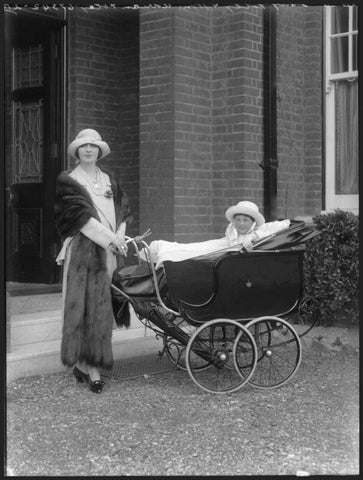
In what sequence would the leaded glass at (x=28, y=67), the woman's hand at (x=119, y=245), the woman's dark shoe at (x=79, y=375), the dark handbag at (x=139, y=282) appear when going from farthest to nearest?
the leaded glass at (x=28, y=67) < the woman's dark shoe at (x=79, y=375) < the dark handbag at (x=139, y=282) < the woman's hand at (x=119, y=245)

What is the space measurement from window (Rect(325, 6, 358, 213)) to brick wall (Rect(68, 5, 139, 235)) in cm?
223

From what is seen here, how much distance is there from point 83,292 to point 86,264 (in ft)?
0.68

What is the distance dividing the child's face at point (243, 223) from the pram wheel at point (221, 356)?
0.76 meters

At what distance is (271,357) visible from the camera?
591cm

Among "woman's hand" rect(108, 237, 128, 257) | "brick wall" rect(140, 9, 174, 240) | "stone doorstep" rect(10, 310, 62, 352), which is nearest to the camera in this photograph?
"woman's hand" rect(108, 237, 128, 257)

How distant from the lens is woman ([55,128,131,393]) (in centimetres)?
554

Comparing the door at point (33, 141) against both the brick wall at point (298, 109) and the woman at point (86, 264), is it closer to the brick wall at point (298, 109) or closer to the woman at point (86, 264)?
the brick wall at point (298, 109)

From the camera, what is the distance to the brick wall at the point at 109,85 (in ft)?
27.9

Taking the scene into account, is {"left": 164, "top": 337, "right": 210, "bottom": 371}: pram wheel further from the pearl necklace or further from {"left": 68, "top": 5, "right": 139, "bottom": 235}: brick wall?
{"left": 68, "top": 5, "right": 139, "bottom": 235}: brick wall

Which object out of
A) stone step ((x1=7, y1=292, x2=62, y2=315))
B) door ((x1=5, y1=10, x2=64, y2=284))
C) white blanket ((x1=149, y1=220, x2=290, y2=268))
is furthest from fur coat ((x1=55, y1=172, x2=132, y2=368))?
door ((x1=5, y1=10, x2=64, y2=284))

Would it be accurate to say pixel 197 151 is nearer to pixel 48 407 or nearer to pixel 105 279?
pixel 105 279

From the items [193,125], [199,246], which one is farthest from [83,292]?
[193,125]

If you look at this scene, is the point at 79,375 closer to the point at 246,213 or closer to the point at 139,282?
the point at 139,282

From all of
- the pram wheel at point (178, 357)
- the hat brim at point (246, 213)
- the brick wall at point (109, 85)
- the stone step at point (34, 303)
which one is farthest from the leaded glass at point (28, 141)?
the hat brim at point (246, 213)
